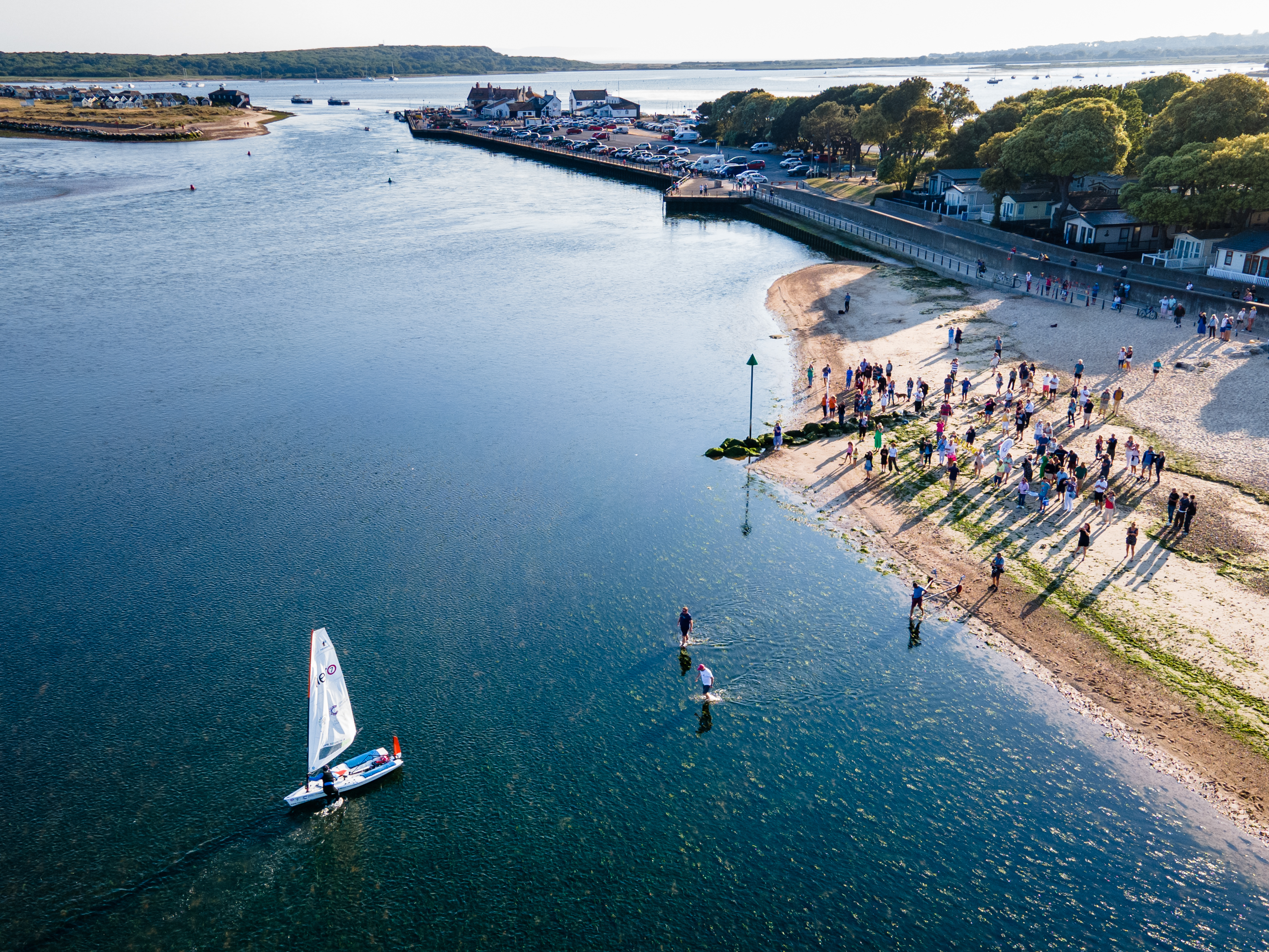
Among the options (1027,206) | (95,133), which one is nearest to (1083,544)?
(1027,206)

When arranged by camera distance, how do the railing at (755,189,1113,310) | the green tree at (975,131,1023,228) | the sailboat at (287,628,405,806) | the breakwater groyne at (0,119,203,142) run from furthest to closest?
the breakwater groyne at (0,119,203,142) → the green tree at (975,131,1023,228) → the railing at (755,189,1113,310) → the sailboat at (287,628,405,806)

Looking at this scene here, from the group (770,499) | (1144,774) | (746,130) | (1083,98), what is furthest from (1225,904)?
(746,130)

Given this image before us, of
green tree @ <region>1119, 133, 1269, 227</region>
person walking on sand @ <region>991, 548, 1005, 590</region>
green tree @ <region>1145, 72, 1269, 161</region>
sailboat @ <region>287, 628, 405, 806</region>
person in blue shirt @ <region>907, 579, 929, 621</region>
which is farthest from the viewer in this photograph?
green tree @ <region>1145, 72, 1269, 161</region>

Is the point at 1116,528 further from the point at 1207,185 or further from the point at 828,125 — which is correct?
the point at 828,125

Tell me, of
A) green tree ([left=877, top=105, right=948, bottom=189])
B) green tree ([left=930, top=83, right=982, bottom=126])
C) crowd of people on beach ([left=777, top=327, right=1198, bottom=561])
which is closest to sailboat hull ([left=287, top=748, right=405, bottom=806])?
crowd of people on beach ([left=777, top=327, right=1198, bottom=561])

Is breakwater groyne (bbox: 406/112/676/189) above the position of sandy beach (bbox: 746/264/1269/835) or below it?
above

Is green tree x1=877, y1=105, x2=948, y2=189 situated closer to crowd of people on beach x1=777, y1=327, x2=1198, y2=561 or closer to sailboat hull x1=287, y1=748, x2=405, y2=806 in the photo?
crowd of people on beach x1=777, y1=327, x2=1198, y2=561

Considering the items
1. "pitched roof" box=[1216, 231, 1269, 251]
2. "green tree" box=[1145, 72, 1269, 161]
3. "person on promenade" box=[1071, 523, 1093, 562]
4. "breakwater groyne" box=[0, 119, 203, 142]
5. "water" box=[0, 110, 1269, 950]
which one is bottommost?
"water" box=[0, 110, 1269, 950]
